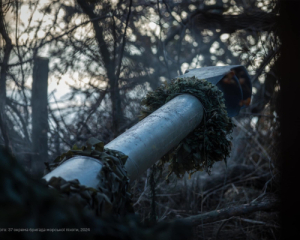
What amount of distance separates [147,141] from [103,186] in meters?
0.45

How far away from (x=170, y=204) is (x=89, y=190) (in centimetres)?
334

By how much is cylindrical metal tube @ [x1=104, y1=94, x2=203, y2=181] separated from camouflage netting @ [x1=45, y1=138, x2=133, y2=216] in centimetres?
12

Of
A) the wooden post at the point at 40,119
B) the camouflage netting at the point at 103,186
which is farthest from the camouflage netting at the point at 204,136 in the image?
the wooden post at the point at 40,119

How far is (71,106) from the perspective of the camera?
16.9ft

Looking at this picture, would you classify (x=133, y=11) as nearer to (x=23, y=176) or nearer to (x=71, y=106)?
(x=71, y=106)

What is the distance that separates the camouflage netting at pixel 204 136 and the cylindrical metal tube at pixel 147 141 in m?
0.08

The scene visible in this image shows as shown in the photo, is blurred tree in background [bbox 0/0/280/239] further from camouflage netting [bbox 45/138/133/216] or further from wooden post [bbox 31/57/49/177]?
camouflage netting [bbox 45/138/133/216]

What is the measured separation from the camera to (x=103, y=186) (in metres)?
1.23

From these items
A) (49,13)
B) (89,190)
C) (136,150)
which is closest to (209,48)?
(49,13)

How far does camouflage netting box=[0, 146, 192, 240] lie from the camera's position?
0.54m

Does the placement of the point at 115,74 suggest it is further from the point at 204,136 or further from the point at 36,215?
the point at 36,215

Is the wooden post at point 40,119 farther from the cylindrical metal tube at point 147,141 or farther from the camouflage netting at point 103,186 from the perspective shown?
the camouflage netting at point 103,186

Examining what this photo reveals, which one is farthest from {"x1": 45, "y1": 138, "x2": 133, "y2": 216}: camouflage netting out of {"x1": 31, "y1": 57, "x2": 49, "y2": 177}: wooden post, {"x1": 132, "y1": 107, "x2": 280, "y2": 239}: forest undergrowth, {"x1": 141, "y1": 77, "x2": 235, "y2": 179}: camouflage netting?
{"x1": 31, "y1": 57, "x2": 49, "y2": 177}: wooden post

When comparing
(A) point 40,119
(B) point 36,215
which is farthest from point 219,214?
(A) point 40,119
